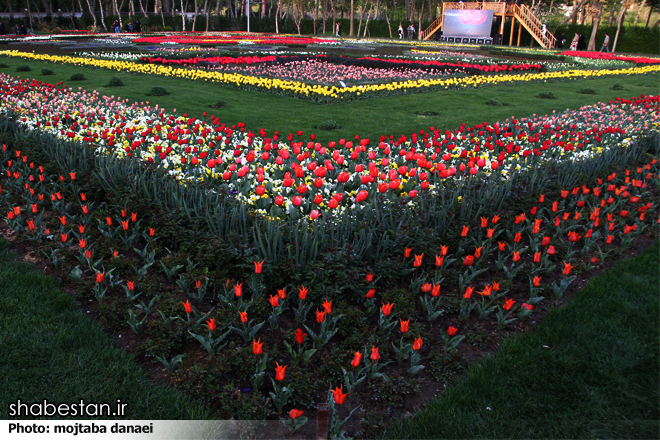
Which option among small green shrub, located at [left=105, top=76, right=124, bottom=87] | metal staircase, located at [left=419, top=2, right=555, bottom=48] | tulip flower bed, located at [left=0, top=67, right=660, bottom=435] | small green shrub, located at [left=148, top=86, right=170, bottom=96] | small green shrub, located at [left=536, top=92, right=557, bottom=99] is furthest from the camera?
metal staircase, located at [left=419, top=2, right=555, bottom=48]

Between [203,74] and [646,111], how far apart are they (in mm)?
11754

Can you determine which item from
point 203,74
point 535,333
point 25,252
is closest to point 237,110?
point 203,74

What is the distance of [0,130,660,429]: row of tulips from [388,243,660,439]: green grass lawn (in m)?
0.26

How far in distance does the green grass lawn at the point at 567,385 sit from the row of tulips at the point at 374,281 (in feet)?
0.85

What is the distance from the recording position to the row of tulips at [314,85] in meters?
11.9

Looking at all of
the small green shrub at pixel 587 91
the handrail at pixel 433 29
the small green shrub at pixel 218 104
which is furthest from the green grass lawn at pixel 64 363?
the handrail at pixel 433 29

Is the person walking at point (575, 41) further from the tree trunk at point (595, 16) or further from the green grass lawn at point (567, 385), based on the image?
the green grass lawn at point (567, 385)

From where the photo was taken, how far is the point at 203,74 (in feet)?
46.3

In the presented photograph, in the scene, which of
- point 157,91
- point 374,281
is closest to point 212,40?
point 157,91

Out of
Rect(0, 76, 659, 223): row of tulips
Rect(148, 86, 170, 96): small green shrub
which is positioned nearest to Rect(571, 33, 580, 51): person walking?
Rect(0, 76, 659, 223): row of tulips

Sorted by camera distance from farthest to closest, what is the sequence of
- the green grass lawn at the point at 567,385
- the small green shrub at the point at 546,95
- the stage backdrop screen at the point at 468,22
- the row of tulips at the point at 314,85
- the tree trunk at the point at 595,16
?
the stage backdrop screen at the point at 468,22 → the tree trunk at the point at 595,16 → the small green shrub at the point at 546,95 → the row of tulips at the point at 314,85 → the green grass lawn at the point at 567,385

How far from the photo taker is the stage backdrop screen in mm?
39656

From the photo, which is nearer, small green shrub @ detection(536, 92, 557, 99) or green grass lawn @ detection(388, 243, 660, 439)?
green grass lawn @ detection(388, 243, 660, 439)

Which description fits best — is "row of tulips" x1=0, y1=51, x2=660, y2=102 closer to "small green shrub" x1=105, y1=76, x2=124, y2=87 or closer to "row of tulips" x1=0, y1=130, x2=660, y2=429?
"small green shrub" x1=105, y1=76, x2=124, y2=87
